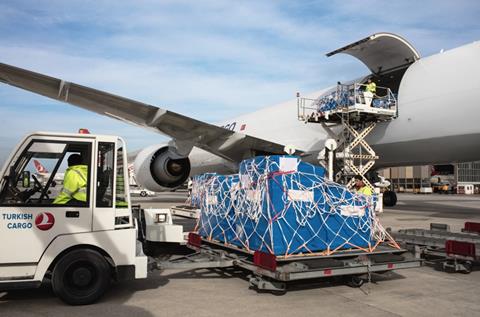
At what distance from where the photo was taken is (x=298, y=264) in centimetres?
554

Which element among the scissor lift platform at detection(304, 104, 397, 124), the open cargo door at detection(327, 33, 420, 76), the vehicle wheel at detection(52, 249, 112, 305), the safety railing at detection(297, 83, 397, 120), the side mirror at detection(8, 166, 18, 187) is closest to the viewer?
the vehicle wheel at detection(52, 249, 112, 305)

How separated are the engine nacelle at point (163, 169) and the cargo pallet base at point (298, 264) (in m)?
11.1

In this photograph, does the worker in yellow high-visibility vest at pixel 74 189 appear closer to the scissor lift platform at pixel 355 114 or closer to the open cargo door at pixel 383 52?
the scissor lift platform at pixel 355 114

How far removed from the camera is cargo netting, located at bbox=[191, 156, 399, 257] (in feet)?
19.3

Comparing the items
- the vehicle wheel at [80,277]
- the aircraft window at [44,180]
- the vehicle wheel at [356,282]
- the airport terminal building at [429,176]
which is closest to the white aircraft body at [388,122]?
the aircraft window at [44,180]

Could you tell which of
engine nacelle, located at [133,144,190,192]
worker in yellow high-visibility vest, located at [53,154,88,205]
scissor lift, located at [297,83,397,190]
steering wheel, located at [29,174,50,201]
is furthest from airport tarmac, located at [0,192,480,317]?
engine nacelle, located at [133,144,190,192]

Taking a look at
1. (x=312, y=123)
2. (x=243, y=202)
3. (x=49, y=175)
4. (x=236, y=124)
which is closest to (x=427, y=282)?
(x=243, y=202)

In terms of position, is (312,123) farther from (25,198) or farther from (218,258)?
(25,198)

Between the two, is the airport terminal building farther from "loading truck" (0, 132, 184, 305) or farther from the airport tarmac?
"loading truck" (0, 132, 184, 305)

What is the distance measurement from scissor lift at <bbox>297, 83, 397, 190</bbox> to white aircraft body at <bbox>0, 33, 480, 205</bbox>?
1.19 feet

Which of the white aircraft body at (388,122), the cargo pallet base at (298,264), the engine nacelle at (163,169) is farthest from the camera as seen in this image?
the engine nacelle at (163,169)

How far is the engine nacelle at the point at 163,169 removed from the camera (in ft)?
57.8

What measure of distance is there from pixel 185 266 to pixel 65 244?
1577mm

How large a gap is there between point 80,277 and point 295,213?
2763 millimetres
